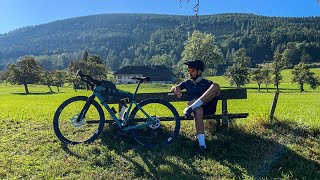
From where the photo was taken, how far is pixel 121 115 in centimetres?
784

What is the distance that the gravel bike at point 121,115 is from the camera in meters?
7.62

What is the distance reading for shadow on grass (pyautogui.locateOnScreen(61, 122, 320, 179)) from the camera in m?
6.15

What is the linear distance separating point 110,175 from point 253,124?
397cm

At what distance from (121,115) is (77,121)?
0.99 metres

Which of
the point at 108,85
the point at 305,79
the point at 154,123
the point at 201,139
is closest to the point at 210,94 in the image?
the point at 201,139

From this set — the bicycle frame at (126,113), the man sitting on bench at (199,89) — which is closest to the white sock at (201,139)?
the man sitting on bench at (199,89)

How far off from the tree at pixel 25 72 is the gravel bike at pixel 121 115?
241 feet

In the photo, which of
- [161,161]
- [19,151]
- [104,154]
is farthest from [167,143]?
[19,151]

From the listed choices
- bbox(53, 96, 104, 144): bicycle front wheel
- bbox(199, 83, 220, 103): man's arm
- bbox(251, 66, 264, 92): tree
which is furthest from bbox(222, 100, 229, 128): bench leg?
bbox(251, 66, 264, 92): tree

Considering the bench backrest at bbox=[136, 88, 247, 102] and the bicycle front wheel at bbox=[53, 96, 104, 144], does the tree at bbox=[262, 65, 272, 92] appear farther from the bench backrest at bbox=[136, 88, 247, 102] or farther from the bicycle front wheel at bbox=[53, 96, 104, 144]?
the bicycle front wheel at bbox=[53, 96, 104, 144]

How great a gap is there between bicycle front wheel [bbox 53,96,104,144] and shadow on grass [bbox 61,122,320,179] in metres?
0.35

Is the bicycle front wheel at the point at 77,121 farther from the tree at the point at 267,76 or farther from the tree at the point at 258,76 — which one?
the tree at the point at 267,76

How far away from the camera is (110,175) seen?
6.07m

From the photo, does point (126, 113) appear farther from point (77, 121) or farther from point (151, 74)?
point (151, 74)
